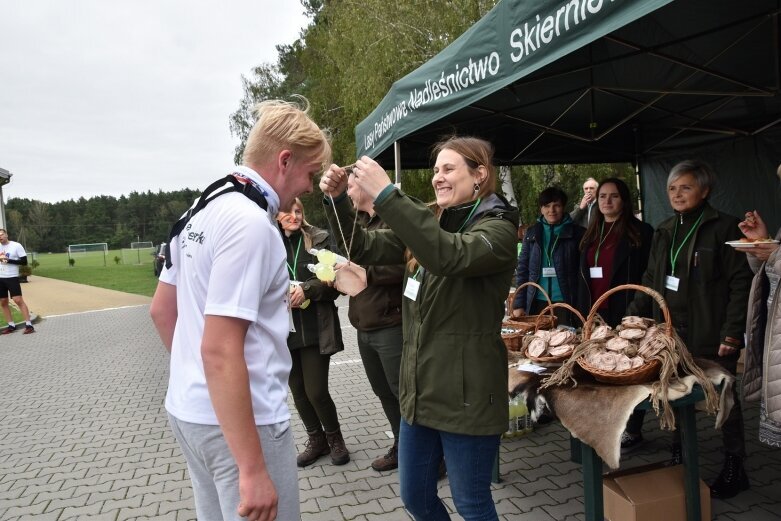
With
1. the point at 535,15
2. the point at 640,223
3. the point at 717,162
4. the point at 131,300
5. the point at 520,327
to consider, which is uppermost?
the point at 535,15

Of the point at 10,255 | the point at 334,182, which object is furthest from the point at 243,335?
the point at 10,255

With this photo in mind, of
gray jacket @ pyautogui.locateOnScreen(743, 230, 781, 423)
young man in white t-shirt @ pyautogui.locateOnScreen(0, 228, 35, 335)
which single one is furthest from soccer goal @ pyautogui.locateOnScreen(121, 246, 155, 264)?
gray jacket @ pyautogui.locateOnScreen(743, 230, 781, 423)

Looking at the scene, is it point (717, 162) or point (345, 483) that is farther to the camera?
point (717, 162)

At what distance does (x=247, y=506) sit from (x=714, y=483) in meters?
2.88

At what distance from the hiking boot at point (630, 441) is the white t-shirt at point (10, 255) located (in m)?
10.6

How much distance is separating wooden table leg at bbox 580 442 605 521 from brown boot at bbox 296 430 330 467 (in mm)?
1991

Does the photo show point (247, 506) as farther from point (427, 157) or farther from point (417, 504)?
point (427, 157)

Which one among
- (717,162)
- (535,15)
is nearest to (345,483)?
(535,15)

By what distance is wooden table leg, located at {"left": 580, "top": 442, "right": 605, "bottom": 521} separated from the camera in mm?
2354

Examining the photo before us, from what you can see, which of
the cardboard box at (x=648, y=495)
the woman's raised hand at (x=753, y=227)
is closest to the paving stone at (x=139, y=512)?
the cardboard box at (x=648, y=495)

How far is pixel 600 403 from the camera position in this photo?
7.45 ft

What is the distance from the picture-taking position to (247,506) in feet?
3.86

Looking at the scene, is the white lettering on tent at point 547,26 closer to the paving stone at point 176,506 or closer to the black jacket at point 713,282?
the black jacket at point 713,282

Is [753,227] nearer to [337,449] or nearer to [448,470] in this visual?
[448,470]
